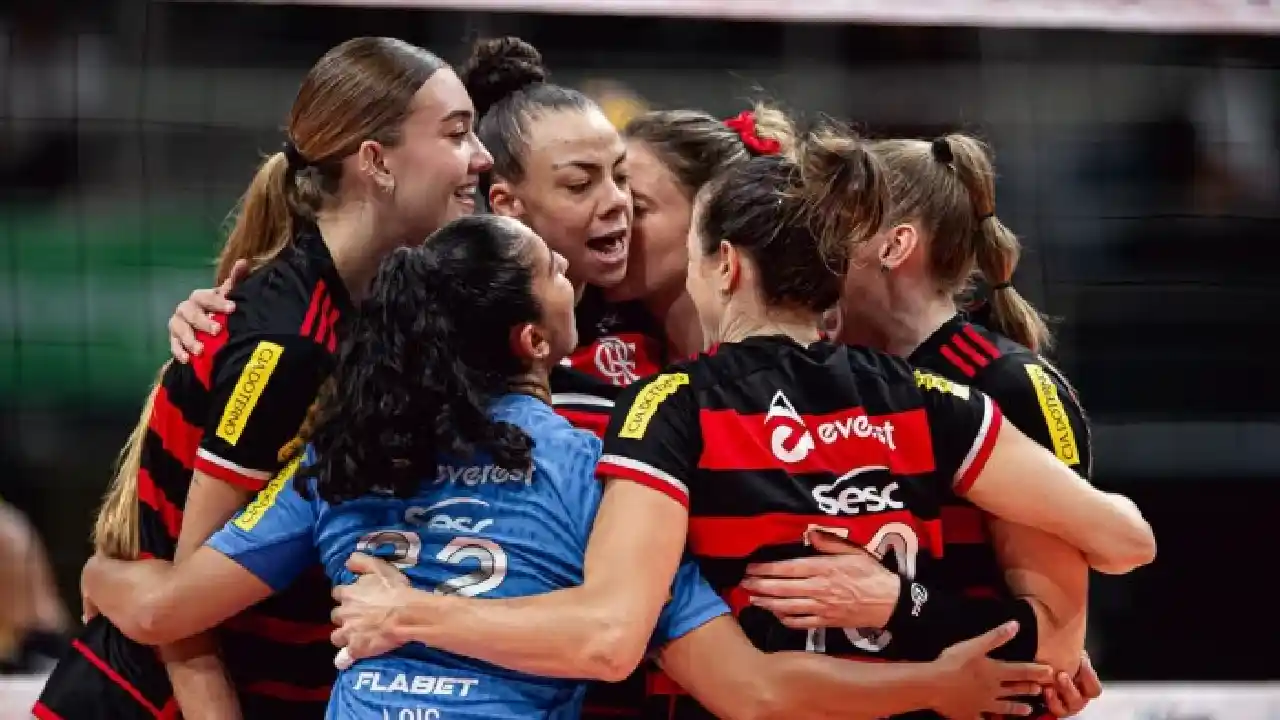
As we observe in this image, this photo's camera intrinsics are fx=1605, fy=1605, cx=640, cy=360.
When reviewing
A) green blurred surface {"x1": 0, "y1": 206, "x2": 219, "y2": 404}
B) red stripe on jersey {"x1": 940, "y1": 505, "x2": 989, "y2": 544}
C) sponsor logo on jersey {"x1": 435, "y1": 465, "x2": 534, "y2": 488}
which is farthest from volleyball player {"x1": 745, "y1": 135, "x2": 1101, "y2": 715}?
green blurred surface {"x1": 0, "y1": 206, "x2": 219, "y2": 404}

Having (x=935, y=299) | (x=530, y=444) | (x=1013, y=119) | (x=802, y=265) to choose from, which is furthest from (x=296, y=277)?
(x=1013, y=119)

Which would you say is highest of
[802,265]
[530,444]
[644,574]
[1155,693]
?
[802,265]

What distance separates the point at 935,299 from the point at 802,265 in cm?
50

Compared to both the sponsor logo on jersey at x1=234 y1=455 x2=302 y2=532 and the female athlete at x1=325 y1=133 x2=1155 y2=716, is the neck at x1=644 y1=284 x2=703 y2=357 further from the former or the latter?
the sponsor logo on jersey at x1=234 y1=455 x2=302 y2=532

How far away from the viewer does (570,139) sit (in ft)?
10.2

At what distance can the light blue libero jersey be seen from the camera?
227cm

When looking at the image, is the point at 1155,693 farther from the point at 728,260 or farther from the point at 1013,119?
the point at 728,260

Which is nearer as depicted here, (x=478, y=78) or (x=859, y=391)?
(x=859, y=391)

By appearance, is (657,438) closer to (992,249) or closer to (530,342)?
(530,342)

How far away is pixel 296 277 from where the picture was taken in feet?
9.04

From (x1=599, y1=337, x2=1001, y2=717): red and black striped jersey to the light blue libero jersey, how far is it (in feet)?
0.25

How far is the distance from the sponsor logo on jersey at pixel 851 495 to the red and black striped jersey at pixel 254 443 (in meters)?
0.85

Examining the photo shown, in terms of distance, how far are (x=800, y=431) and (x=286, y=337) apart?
89 centimetres

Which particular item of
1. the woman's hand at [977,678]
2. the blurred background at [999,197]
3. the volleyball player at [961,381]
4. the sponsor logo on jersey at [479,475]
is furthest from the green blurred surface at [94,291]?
the woman's hand at [977,678]
